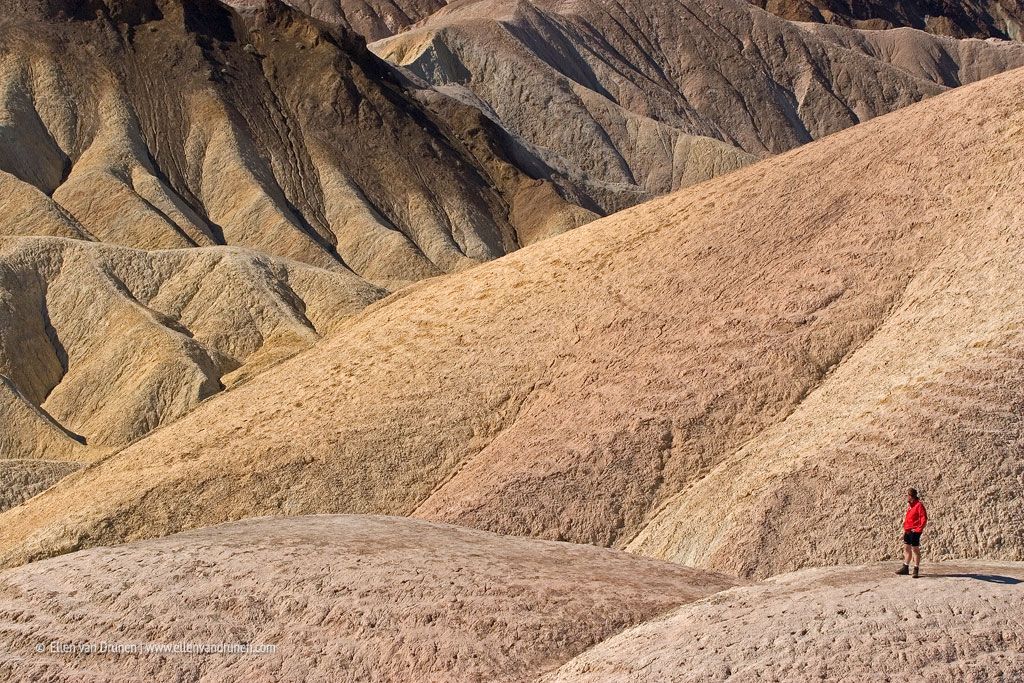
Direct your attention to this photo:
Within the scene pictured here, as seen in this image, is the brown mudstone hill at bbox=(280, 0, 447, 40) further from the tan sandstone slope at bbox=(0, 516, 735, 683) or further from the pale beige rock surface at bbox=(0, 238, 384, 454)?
the tan sandstone slope at bbox=(0, 516, 735, 683)

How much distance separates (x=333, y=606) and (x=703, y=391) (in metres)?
12.0

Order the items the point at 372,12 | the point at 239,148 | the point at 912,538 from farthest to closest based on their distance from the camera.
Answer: the point at 372,12, the point at 239,148, the point at 912,538

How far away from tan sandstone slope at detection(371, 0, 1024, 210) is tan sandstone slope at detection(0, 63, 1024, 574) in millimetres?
83289

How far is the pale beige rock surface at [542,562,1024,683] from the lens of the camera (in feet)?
52.4

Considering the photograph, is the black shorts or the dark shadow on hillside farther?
the dark shadow on hillside

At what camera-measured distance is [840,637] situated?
16.5 m

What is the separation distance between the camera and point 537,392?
108 feet

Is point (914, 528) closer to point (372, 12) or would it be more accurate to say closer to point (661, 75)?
point (661, 75)

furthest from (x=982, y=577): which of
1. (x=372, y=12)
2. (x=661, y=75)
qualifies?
(x=372, y=12)

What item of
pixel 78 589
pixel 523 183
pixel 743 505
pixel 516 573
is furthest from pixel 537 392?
pixel 523 183

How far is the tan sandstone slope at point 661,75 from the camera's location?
129 meters

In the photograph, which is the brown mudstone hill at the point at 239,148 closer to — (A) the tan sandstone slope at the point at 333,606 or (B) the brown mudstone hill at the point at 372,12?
(B) the brown mudstone hill at the point at 372,12

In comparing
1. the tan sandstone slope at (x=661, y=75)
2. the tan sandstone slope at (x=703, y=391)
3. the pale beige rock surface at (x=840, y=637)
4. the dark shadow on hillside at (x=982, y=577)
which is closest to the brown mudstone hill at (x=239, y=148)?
the tan sandstone slope at (x=661, y=75)

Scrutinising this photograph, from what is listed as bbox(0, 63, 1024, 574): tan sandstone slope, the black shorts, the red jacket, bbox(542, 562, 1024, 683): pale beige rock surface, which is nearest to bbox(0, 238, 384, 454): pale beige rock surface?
bbox(0, 63, 1024, 574): tan sandstone slope
